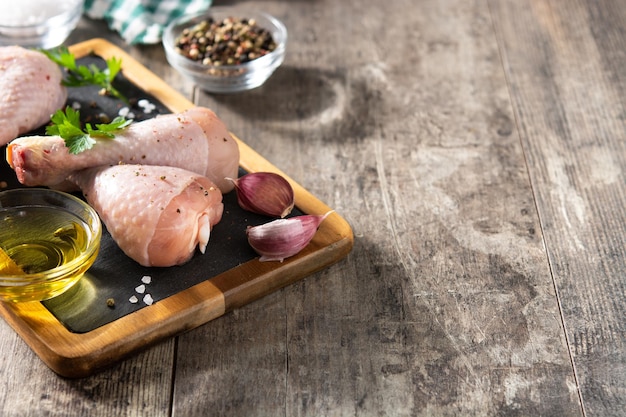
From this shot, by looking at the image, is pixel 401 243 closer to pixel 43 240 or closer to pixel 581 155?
pixel 581 155

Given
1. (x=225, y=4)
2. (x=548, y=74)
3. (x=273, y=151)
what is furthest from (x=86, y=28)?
(x=548, y=74)

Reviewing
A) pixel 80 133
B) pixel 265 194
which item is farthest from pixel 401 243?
pixel 80 133

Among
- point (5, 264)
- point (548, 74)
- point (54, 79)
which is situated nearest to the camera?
point (5, 264)

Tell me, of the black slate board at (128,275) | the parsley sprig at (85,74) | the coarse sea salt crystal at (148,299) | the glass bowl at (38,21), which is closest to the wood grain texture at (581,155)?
the black slate board at (128,275)

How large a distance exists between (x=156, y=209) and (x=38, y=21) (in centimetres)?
127

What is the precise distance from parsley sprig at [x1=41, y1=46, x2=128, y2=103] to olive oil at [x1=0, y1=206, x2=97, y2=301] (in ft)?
1.98

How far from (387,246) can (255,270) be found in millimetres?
382

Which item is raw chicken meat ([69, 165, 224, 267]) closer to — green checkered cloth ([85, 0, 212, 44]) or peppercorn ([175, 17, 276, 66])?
peppercorn ([175, 17, 276, 66])

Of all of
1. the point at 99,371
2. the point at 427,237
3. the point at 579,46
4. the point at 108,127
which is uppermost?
the point at 108,127

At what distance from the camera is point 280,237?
201 cm

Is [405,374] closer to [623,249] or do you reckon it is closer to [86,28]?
[623,249]

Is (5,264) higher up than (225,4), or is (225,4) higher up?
(5,264)

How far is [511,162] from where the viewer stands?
255 centimetres

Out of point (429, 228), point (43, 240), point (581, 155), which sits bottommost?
point (581, 155)
